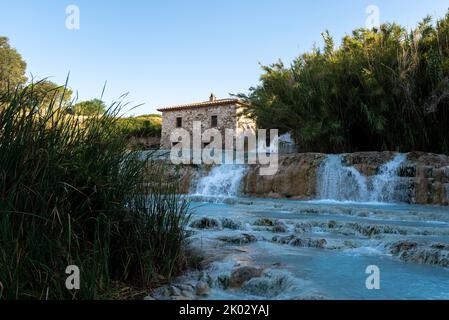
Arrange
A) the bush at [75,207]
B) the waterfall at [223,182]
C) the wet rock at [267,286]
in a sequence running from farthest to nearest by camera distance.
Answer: the waterfall at [223,182], the wet rock at [267,286], the bush at [75,207]

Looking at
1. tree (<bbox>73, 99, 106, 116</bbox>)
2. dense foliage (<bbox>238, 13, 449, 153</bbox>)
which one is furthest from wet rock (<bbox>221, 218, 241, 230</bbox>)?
dense foliage (<bbox>238, 13, 449, 153</bbox>)

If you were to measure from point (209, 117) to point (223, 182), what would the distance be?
1258 cm

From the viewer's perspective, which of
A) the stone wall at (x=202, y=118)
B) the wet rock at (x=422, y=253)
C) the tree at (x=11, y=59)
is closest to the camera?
the wet rock at (x=422, y=253)

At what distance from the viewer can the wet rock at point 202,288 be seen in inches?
88.2

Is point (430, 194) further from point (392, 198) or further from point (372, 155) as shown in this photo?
point (372, 155)

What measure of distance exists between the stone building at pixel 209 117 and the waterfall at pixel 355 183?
12024mm

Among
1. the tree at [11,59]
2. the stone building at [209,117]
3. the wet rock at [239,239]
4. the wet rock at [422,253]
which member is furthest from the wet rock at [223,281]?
the tree at [11,59]

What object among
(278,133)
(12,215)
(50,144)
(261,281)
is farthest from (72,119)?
(278,133)

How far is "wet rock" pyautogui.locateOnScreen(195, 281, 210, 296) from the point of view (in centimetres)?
224

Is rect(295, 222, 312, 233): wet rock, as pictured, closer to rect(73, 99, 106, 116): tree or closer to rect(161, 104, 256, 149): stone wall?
rect(73, 99, 106, 116): tree

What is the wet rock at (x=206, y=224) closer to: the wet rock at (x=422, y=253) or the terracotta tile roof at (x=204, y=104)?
the wet rock at (x=422, y=253)

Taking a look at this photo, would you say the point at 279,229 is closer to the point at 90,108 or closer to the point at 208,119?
the point at 90,108

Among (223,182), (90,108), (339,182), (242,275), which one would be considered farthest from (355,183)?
(90,108)

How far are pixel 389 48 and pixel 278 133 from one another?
5.22 m
